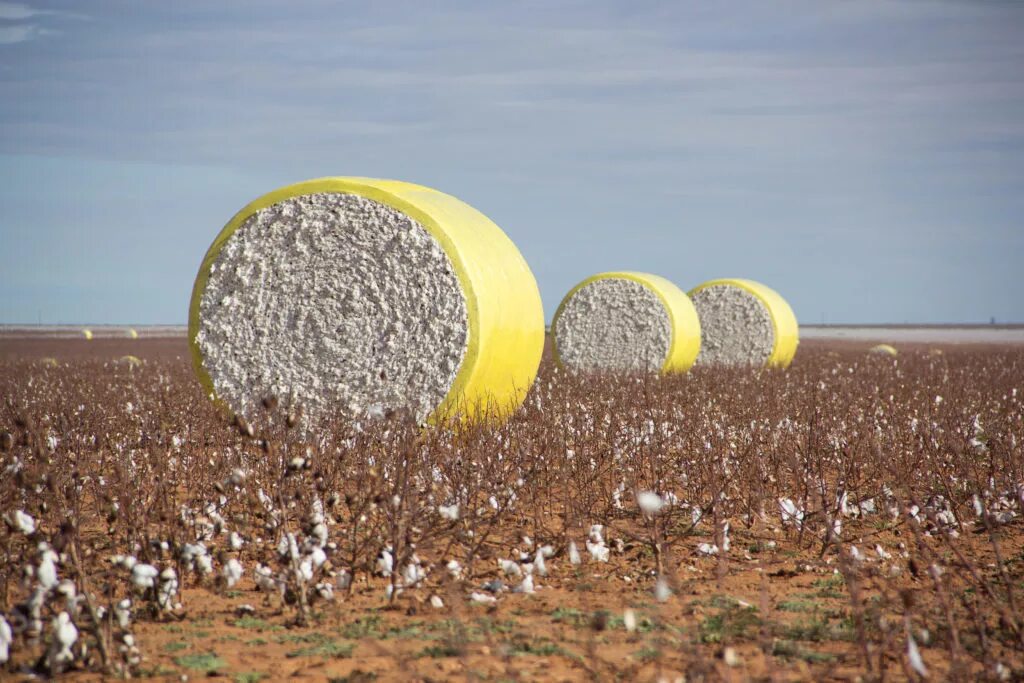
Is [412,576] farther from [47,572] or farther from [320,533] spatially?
[47,572]

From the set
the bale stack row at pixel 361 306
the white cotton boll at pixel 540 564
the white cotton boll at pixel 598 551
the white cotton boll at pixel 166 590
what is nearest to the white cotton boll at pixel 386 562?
the white cotton boll at pixel 540 564

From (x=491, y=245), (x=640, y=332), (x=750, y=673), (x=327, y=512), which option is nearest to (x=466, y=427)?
(x=491, y=245)

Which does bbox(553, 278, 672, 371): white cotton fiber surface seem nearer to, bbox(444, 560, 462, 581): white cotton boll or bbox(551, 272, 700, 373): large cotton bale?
bbox(551, 272, 700, 373): large cotton bale

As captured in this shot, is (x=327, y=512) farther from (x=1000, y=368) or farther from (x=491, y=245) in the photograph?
(x=1000, y=368)

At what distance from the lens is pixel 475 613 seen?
4.25 metres

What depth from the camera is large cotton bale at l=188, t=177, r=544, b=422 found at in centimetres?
768

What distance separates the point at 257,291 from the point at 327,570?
157 inches

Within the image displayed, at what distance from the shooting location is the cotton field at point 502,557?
361 centimetres

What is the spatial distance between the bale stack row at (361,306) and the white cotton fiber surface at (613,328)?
7253 mm

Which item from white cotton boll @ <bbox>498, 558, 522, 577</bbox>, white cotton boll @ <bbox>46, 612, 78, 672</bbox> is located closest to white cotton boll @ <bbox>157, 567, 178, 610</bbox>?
white cotton boll @ <bbox>46, 612, 78, 672</bbox>

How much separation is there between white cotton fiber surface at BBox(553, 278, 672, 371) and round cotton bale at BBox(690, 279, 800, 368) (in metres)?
2.53

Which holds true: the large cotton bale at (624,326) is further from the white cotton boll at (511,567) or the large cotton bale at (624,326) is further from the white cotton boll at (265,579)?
the white cotton boll at (265,579)

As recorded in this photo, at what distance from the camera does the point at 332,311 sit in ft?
26.2

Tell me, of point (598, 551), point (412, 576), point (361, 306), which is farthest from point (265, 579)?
point (361, 306)
